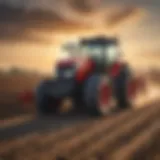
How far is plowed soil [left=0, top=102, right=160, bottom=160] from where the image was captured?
1.27m

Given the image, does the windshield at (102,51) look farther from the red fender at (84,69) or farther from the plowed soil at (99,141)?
the plowed soil at (99,141)

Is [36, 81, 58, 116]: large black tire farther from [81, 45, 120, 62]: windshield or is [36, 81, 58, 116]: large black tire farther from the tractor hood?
[81, 45, 120, 62]: windshield

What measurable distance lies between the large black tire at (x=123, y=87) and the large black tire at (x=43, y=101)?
0.27m

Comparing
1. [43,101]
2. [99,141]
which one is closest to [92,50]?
[43,101]

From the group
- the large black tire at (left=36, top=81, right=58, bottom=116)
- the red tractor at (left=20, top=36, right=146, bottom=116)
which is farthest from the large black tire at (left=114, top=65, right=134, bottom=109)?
the large black tire at (left=36, top=81, right=58, bottom=116)

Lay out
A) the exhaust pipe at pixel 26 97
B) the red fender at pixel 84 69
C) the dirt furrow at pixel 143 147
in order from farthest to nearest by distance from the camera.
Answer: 1. the red fender at pixel 84 69
2. the exhaust pipe at pixel 26 97
3. the dirt furrow at pixel 143 147

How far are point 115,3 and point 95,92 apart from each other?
0.36 meters

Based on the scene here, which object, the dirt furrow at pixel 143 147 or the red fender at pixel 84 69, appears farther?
the red fender at pixel 84 69

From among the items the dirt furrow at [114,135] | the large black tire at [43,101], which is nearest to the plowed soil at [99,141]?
Result: the dirt furrow at [114,135]

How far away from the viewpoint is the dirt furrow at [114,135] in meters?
1.28

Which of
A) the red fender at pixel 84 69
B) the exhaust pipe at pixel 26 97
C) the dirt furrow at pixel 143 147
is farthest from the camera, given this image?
the red fender at pixel 84 69

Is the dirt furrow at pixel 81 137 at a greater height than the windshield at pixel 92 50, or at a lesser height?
lesser

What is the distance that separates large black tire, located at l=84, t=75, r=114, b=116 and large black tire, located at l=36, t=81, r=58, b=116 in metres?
0.14

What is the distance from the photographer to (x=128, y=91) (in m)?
1.52
